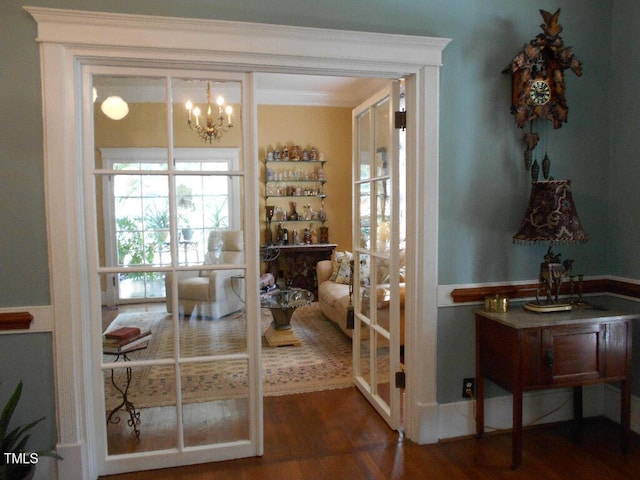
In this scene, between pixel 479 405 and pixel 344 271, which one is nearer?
pixel 479 405

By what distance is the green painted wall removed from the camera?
242cm

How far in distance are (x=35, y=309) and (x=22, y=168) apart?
0.64m

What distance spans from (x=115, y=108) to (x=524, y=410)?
9.25ft

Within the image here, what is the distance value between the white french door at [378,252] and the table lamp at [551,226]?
0.70 m

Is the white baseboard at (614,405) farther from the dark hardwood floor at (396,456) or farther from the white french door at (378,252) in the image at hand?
the white french door at (378,252)

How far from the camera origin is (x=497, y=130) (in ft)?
8.70

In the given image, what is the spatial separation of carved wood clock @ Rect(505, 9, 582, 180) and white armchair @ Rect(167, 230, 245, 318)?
1672 millimetres

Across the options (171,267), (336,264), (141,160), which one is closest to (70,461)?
(171,267)

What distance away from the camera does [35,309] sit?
7.14 feet

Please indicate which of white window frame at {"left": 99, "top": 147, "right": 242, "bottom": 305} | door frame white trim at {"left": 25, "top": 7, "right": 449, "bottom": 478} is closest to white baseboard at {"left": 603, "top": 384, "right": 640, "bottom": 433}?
door frame white trim at {"left": 25, "top": 7, "right": 449, "bottom": 478}

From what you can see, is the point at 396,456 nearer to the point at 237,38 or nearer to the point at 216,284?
the point at 216,284

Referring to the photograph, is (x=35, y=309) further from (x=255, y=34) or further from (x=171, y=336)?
(x=255, y=34)

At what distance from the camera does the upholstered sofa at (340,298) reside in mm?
2887

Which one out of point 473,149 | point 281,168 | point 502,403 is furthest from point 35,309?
point 281,168
